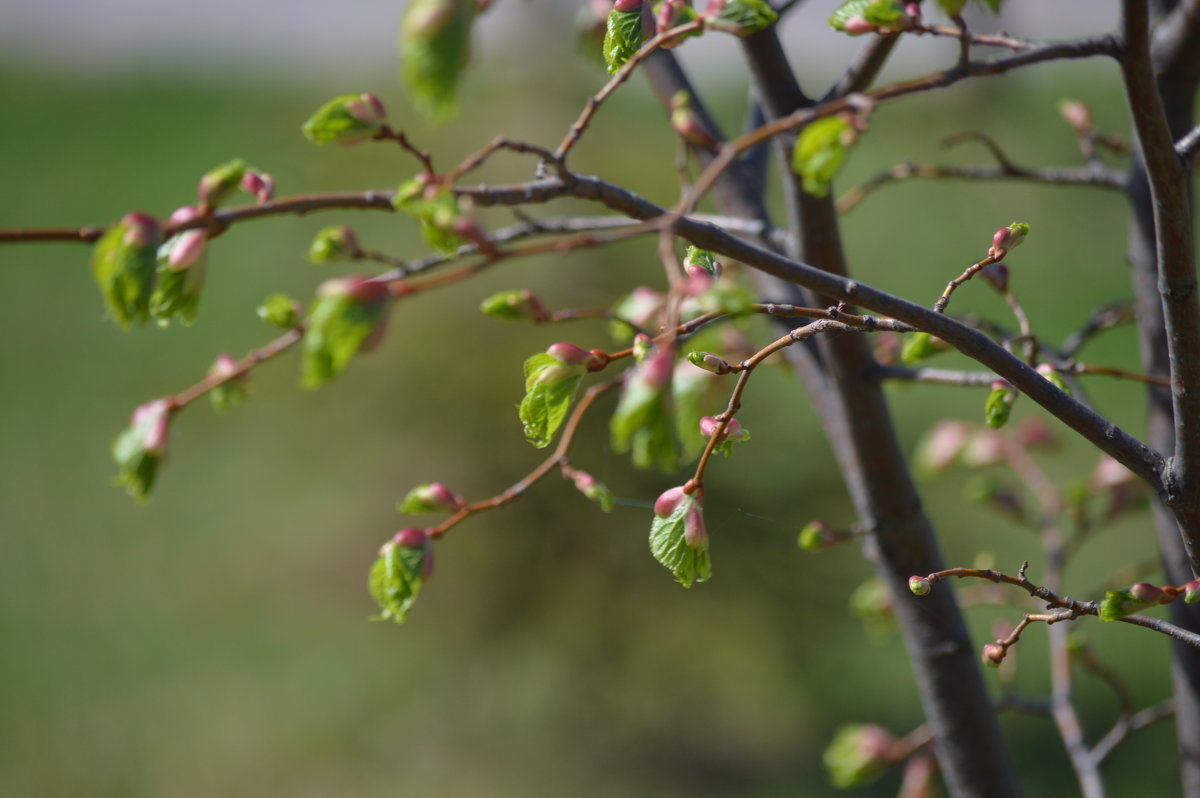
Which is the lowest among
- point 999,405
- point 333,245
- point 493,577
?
point 493,577

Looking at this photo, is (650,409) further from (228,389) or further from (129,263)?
(228,389)

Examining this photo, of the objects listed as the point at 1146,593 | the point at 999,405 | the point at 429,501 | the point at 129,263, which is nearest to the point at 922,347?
the point at 999,405

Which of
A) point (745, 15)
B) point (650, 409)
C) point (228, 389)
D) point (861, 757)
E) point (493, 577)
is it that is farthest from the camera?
point (493, 577)

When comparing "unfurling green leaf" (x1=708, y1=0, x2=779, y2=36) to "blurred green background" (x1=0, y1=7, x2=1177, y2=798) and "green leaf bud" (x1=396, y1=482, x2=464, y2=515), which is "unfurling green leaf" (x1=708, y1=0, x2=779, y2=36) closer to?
"green leaf bud" (x1=396, y1=482, x2=464, y2=515)

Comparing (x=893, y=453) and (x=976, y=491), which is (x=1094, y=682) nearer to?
(x=976, y=491)

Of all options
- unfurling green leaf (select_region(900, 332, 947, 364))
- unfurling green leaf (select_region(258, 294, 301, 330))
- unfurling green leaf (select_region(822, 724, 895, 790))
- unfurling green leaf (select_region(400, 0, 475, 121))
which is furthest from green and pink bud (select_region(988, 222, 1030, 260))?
unfurling green leaf (select_region(822, 724, 895, 790))

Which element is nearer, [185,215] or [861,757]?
[185,215]
